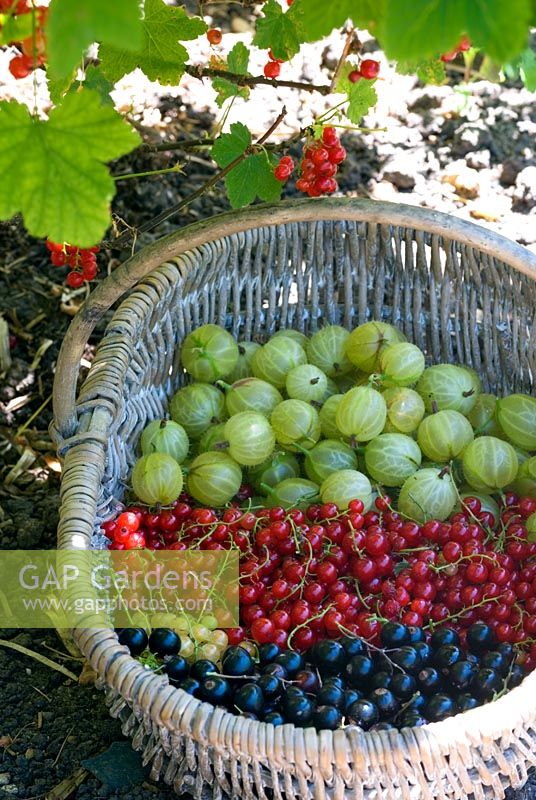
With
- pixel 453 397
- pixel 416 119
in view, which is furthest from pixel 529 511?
pixel 416 119

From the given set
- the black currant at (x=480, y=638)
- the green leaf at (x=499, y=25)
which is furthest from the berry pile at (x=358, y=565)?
the green leaf at (x=499, y=25)

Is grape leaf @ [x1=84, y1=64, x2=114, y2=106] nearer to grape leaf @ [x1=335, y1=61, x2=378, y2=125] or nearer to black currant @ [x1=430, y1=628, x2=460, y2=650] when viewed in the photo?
grape leaf @ [x1=335, y1=61, x2=378, y2=125]

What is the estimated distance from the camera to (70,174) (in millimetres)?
1047

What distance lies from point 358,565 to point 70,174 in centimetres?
88

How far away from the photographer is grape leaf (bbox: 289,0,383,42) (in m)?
1.03

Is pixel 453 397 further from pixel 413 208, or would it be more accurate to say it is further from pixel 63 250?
pixel 63 250

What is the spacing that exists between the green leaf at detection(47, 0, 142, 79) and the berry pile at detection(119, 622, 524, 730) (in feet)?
2.84

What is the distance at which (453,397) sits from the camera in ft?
6.29

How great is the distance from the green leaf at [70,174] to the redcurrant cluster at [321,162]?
2.53ft

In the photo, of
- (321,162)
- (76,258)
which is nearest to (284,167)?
(321,162)

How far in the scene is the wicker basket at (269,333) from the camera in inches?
48.6

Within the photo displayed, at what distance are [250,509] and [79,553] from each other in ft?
1.38

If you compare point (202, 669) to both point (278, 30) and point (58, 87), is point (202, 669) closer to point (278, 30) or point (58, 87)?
point (58, 87)

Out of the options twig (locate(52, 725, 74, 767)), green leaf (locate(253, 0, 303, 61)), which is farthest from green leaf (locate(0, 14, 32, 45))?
twig (locate(52, 725, 74, 767))
